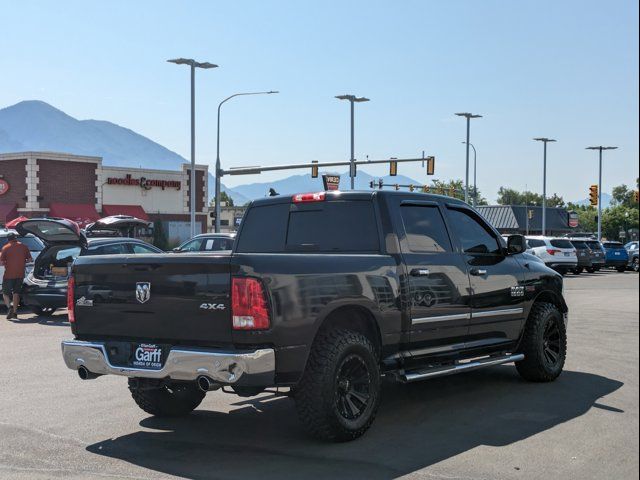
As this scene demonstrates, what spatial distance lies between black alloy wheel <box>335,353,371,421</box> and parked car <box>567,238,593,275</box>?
34.8 m

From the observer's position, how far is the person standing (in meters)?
17.3

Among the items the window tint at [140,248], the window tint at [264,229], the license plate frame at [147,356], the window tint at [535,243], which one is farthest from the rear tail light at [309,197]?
the window tint at [535,243]

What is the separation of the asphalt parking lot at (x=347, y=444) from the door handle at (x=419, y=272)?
1.28 meters

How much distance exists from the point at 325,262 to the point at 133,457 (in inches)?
81.5

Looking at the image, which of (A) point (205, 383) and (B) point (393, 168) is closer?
(A) point (205, 383)

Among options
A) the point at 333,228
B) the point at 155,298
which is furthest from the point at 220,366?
the point at 333,228

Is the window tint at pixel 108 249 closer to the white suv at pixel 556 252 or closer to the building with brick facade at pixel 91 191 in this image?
the white suv at pixel 556 252

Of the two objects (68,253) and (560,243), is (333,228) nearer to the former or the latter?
(68,253)

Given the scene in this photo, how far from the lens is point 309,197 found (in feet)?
25.8

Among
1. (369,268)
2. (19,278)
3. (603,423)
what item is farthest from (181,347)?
(19,278)

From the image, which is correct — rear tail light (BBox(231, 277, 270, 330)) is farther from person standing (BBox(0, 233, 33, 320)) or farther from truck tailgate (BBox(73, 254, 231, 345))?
person standing (BBox(0, 233, 33, 320))

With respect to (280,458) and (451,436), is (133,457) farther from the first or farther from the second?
(451,436)

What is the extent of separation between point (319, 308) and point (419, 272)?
4.50 feet

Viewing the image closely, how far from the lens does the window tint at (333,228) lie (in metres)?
7.52
